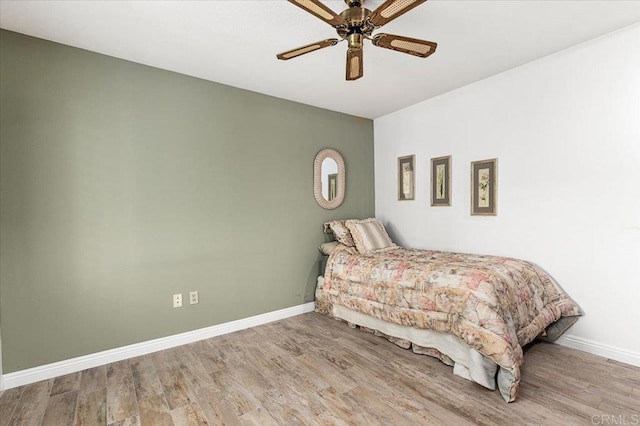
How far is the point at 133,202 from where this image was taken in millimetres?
2637

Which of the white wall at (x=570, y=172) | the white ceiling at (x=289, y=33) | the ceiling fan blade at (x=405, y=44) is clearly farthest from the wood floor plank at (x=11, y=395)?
the white wall at (x=570, y=172)

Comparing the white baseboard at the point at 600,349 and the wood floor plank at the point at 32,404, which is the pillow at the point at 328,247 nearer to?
the white baseboard at the point at 600,349

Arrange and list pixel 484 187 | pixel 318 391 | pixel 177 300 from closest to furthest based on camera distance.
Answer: pixel 318 391 → pixel 177 300 → pixel 484 187

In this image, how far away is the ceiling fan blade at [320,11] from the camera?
1.54 m

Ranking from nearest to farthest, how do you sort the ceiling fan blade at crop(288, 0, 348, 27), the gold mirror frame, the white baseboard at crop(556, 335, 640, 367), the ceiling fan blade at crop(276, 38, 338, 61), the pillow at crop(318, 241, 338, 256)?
the ceiling fan blade at crop(288, 0, 348, 27) → the ceiling fan blade at crop(276, 38, 338, 61) → the white baseboard at crop(556, 335, 640, 367) → the pillow at crop(318, 241, 338, 256) → the gold mirror frame

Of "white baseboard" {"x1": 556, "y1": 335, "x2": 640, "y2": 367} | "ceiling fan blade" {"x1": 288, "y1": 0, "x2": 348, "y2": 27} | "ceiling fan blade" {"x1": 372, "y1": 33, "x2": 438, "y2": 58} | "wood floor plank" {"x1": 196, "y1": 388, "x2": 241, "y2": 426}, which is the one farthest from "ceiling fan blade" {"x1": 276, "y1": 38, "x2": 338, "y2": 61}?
"white baseboard" {"x1": 556, "y1": 335, "x2": 640, "y2": 367}

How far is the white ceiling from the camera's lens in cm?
199

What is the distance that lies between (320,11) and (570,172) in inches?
94.2

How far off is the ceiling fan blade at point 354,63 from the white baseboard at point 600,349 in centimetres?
274

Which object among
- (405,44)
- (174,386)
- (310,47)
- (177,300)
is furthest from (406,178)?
(174,386)

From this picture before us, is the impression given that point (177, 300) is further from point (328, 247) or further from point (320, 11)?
point (320, 11)

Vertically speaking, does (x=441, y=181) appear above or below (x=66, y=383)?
above

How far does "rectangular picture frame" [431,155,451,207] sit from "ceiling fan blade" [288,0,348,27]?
7.19 feet

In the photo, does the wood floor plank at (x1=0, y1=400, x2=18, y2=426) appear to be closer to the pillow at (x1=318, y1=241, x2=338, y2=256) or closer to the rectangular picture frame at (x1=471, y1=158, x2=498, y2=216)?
the pillow at (x1=318, y1=241, x2=338, y2=256)
